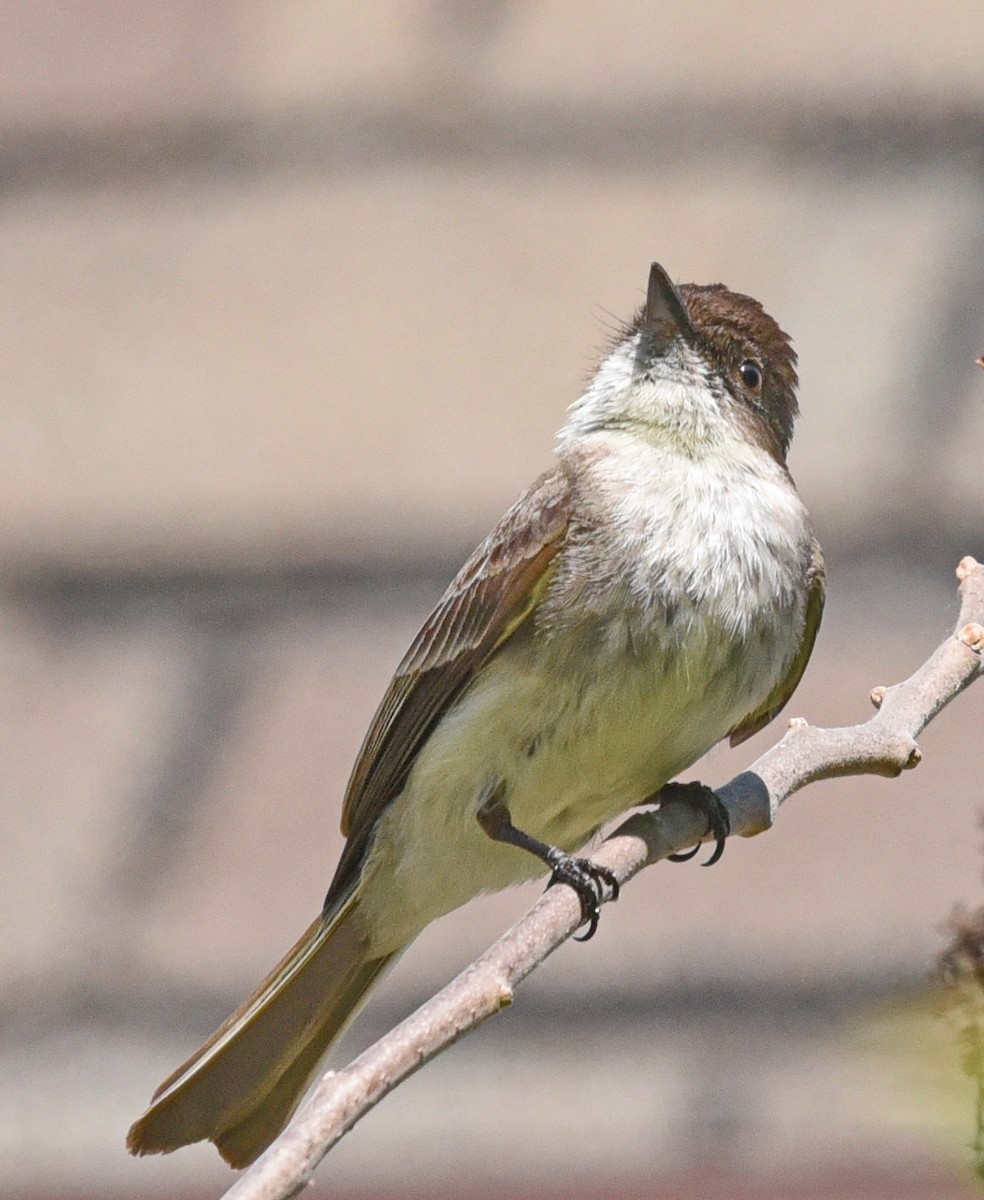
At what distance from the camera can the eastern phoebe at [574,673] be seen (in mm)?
2168

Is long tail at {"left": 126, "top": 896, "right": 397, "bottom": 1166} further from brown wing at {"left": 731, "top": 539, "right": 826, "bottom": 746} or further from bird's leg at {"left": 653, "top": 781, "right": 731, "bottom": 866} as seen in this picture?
brown wing at {"left": 731, "top": 539, "right": 826, "bottom": 746}

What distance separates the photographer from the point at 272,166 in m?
4.14

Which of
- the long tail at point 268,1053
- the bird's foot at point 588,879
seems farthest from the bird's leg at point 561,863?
the long tail at point 268,1053

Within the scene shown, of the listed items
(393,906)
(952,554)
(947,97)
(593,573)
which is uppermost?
(947,97)

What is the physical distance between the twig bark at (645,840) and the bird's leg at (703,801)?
16mm

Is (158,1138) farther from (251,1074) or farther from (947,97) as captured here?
(947,97)

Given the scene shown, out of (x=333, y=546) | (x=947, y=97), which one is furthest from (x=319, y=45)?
(x=947, y=97)

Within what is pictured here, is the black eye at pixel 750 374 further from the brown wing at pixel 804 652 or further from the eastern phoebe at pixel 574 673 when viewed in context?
the brown wing at pixel 804 652

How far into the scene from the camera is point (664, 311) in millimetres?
2482

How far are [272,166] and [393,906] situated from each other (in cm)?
223

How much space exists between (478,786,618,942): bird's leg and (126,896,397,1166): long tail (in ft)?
1.06

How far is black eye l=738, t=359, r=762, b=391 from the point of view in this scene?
8.47 feet

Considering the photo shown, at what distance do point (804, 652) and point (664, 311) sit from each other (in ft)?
1.68

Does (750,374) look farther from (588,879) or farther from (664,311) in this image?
(588,879)
